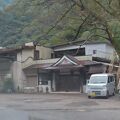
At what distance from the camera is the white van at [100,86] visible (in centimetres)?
3384

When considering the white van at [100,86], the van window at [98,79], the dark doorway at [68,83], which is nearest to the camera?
the white van at [100,86]

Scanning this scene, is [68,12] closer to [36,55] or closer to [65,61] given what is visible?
[65,61]

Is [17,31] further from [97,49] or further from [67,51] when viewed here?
[97,49]

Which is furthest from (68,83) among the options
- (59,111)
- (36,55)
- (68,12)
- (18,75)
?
(68,12)

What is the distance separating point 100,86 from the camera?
A: 1342 inches

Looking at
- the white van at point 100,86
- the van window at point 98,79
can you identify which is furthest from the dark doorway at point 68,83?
the van window at point 98,79

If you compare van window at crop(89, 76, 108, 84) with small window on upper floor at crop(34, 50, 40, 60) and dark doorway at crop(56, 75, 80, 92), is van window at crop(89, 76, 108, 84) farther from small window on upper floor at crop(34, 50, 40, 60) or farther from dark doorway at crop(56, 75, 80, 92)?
small window on upper floor at crop(34, 50, 40, 60)

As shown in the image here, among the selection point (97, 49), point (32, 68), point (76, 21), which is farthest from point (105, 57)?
point (76, 21)

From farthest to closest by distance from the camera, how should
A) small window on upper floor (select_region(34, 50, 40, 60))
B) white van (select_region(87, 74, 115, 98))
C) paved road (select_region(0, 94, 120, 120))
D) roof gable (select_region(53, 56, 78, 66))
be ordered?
small window on upper floor (select_region(34, 50, 40, 60))
roof gable (select_region(53, 56, 78, 66))
white van (select_region(87, 74, 115, 98))
paved road (select_region(0, 94, 120, 120))


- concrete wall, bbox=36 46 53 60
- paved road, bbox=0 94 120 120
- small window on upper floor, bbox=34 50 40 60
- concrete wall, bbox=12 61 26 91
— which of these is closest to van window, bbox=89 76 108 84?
paved road, bbox=0 94 120 120

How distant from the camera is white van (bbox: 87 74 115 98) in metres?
33.8

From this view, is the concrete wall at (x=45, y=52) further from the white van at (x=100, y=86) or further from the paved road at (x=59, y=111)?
the paved road at (x=59, y=111)

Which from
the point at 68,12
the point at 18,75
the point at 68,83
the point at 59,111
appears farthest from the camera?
the point at 18,75

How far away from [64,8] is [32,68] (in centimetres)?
3343
